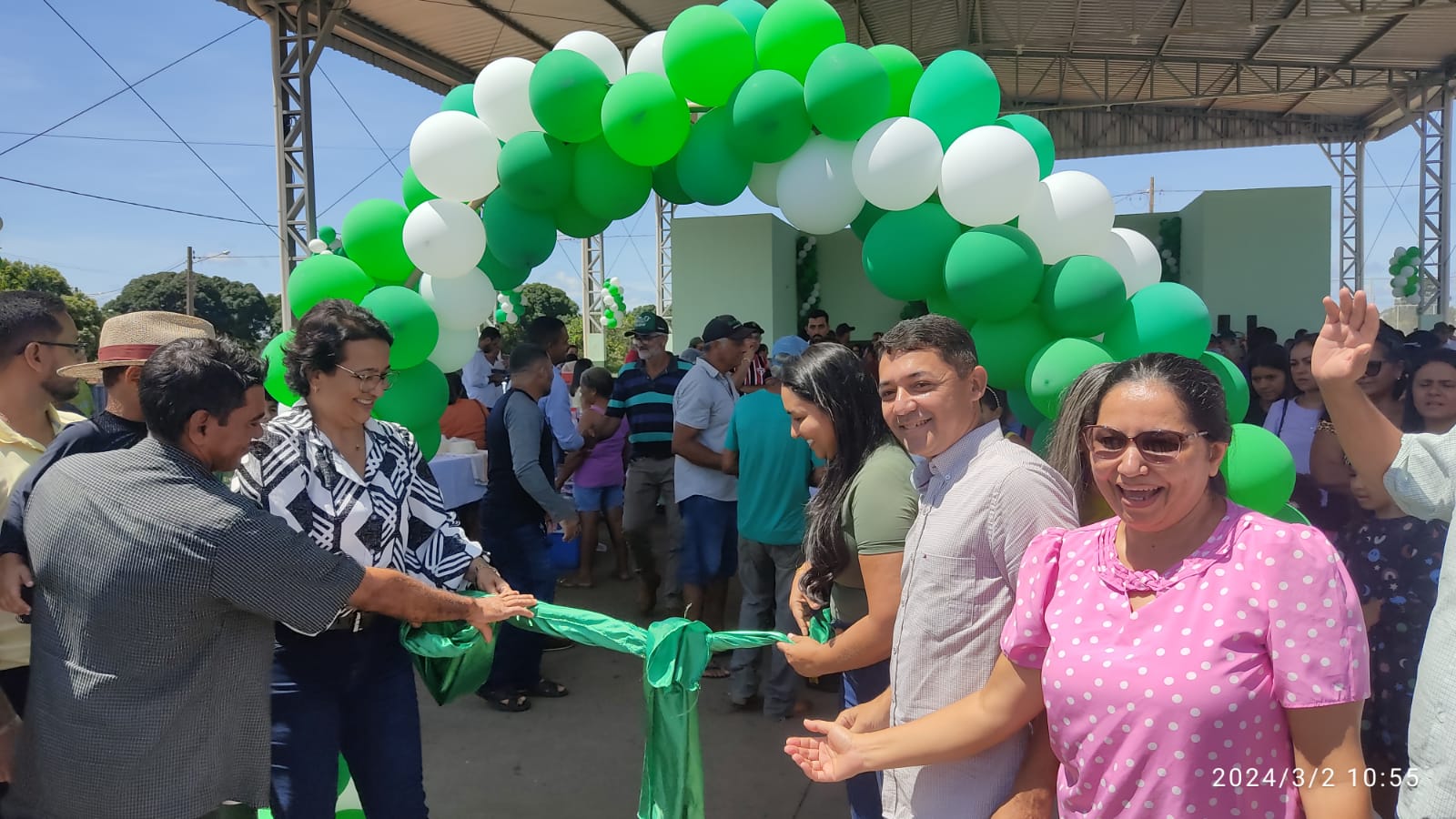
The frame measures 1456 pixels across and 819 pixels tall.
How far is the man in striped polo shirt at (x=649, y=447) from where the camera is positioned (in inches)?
207

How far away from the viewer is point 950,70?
3248mm

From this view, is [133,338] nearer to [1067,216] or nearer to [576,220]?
[576,220]

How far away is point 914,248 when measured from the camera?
10.6 feet

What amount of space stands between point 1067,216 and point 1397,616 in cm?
159

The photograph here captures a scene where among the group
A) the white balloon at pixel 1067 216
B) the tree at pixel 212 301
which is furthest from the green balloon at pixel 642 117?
the tree at pixel 212 301

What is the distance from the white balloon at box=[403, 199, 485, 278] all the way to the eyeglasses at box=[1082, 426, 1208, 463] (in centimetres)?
287

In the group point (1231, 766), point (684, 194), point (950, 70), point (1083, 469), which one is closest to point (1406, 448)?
point (1083, 469)

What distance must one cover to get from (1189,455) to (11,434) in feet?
8.93

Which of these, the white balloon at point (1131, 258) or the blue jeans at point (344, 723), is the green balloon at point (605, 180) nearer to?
the white balloon at point (1131, 258)

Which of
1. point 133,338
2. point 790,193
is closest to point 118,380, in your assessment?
point 133,338

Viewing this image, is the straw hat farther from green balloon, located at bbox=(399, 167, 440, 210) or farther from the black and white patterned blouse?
green balloon, located at bbox=(399, 167, 440, 210)

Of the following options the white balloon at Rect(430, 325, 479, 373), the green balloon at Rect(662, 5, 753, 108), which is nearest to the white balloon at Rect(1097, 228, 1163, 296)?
the green balloon at Rect(662, 5, 753, 108)

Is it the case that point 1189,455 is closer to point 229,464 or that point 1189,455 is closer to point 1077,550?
point 1077,550

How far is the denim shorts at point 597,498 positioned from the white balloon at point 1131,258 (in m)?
3.66
